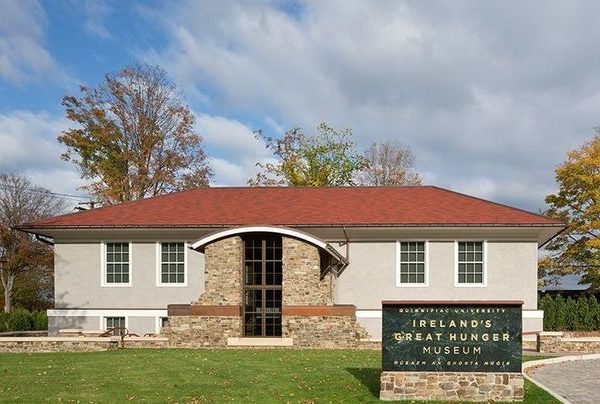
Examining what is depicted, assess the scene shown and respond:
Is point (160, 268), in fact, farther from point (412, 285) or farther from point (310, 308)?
point (412, 285)

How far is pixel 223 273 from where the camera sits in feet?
74.5

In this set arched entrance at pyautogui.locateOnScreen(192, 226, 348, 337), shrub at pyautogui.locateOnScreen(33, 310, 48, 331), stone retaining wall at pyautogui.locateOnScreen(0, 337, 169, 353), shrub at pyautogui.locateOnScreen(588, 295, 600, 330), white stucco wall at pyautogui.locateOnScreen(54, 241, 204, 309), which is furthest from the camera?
shrub at pyautogui.locateOnScreen(33, 310, 48, 331)

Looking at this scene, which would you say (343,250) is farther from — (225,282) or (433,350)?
(433,350)

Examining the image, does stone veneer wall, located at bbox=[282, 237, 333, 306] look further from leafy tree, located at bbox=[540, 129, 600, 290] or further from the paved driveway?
leafy tree, located at bbox=[540, 129, 600, 290]

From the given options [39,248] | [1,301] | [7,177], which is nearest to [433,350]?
[39,248]

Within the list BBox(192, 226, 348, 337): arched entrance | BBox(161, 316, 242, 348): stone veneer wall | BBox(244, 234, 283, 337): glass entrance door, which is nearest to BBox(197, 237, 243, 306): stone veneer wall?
BBox(192, 226, 348, 337): arched entrance

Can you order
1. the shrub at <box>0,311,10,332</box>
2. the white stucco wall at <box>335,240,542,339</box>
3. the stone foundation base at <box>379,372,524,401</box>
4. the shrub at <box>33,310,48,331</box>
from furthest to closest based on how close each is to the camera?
the shrub at <box>33,310,48,331</box> → the shrub at <box>0,311,10,332</box> → the white stucco wall at <box>335,240,542,339</box> → the stone foundation base at <box>379,372,524,401</box>

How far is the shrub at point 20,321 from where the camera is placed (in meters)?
34.2

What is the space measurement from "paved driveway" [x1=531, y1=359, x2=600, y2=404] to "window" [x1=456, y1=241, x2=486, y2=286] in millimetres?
6922

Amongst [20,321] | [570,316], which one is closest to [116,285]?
[20,321]

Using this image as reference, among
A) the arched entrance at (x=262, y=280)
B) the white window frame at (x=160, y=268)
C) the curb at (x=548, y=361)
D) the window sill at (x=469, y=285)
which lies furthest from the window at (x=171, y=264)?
the curb at (x=548, y=361)

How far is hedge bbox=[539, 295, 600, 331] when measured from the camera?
96.1ft

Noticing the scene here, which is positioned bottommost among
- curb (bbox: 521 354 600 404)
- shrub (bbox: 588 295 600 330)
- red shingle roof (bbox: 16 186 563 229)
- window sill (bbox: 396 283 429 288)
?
shrub (bbox: 588 295 600 330)

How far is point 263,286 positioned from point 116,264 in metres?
7.45
